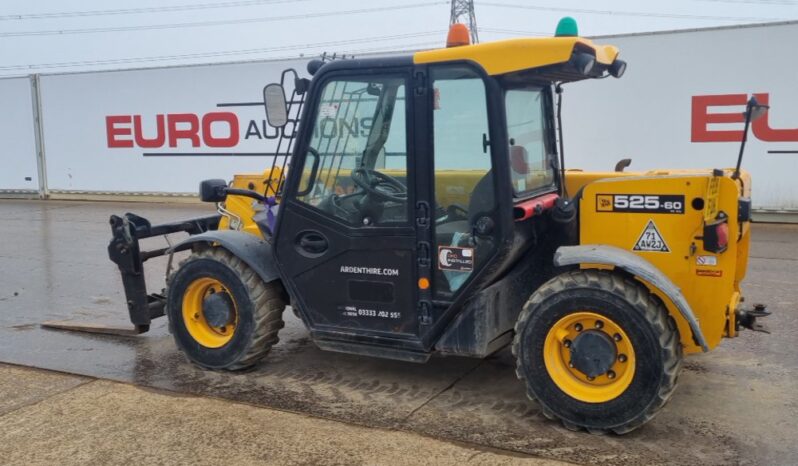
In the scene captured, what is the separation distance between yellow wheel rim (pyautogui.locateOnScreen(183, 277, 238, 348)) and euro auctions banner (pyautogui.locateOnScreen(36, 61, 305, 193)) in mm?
9705

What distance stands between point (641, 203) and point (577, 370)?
3.25 feet

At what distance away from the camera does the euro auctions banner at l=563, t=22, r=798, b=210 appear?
11.4 meters

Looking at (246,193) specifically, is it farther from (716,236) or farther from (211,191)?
(716,236)

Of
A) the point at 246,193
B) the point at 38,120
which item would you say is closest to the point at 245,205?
the point at 246,193

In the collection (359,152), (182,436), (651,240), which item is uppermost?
(359,152)

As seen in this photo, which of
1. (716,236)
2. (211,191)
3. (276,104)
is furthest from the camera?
(211,191)

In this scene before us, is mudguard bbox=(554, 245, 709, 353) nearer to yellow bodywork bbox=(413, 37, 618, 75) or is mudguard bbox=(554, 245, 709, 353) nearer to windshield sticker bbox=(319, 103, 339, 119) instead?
yellow bodywork bbox=(413, 37, 618, 75)

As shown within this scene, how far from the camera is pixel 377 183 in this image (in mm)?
4484

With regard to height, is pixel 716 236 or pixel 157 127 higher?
pixel 157 127

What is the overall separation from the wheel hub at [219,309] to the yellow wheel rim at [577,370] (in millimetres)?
2211

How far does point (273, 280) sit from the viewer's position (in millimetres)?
4914

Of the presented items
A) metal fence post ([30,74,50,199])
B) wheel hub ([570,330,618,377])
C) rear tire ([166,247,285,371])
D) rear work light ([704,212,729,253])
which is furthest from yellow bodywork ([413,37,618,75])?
metal fence post ([30,74,50,199])

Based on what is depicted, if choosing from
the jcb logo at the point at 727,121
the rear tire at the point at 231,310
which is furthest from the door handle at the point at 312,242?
the jcb logo at the point at 727,121

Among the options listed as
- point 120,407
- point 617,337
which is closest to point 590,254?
point 617,337
